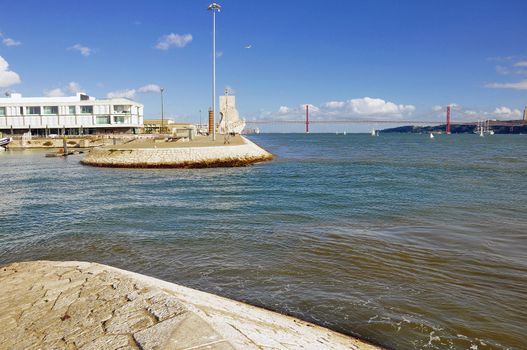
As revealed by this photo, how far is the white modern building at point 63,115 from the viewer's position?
8512 cm

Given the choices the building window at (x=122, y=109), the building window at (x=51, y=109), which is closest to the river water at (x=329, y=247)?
the building window at (x=122, y=109)

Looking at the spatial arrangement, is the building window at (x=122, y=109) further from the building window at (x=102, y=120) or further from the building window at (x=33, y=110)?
the building window at (x=33, y=110)

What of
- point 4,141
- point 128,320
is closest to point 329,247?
point 128,320

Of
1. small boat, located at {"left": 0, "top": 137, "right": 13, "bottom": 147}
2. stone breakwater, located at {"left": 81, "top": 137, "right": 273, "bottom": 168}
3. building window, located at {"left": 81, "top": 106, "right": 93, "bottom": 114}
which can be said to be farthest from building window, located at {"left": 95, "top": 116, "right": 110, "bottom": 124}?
stone breakwater, located at {"left": 81, "top": 137, "right": 273, "bottom": 168}

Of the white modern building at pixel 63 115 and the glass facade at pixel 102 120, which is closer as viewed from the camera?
the white modern building at pixel 63 115

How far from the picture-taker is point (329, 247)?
33.9 ft

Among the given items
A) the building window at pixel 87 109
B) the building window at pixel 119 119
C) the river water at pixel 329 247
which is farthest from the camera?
the building window at pixel 119 119

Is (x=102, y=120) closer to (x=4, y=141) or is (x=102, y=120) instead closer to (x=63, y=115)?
(x=63, y=115)

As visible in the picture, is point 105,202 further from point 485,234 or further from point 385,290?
point 485,234

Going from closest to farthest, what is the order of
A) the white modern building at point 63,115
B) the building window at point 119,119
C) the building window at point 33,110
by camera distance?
the white modern building at point 63,115, the building window at point 33,110, the building window at point 119,119

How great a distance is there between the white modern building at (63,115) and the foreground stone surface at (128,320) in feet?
290

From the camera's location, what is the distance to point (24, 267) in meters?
7.71

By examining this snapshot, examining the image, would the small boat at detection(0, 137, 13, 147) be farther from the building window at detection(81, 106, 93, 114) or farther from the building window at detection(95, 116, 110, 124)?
the building window at detection(95, 116, 110, 124)

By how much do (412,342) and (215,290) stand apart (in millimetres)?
3835
